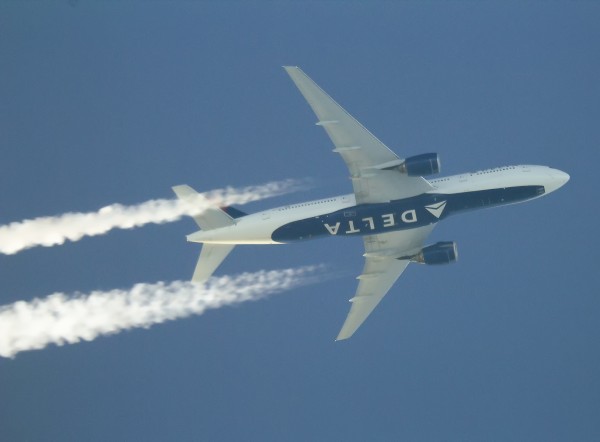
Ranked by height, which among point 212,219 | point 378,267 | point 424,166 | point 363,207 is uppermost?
point 424,166

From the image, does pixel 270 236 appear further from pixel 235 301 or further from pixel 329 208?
pixel 235 301

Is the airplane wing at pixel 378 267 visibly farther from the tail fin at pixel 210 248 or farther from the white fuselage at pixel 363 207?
the tail fin at pixel 210 248

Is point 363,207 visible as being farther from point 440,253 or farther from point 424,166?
point 440,253

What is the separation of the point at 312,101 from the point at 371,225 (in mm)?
8775

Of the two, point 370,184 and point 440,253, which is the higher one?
point 370,184

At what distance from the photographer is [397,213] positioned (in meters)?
70.0

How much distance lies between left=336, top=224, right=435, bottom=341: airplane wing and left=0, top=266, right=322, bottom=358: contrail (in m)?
4.17

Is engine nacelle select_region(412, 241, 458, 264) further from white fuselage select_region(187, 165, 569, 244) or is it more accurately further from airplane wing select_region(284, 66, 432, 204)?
airplane wing select_region(284, 66, 432, 204)

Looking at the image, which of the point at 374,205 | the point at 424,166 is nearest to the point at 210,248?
the point at 374,205

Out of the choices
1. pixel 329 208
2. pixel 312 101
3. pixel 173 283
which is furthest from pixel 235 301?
pixel 312 101

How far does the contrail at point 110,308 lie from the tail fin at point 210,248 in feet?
19.2

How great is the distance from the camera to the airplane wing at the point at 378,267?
74750 millimetres

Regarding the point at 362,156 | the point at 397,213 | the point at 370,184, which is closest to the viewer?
the point at 362,156

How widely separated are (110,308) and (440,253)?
21.5m
